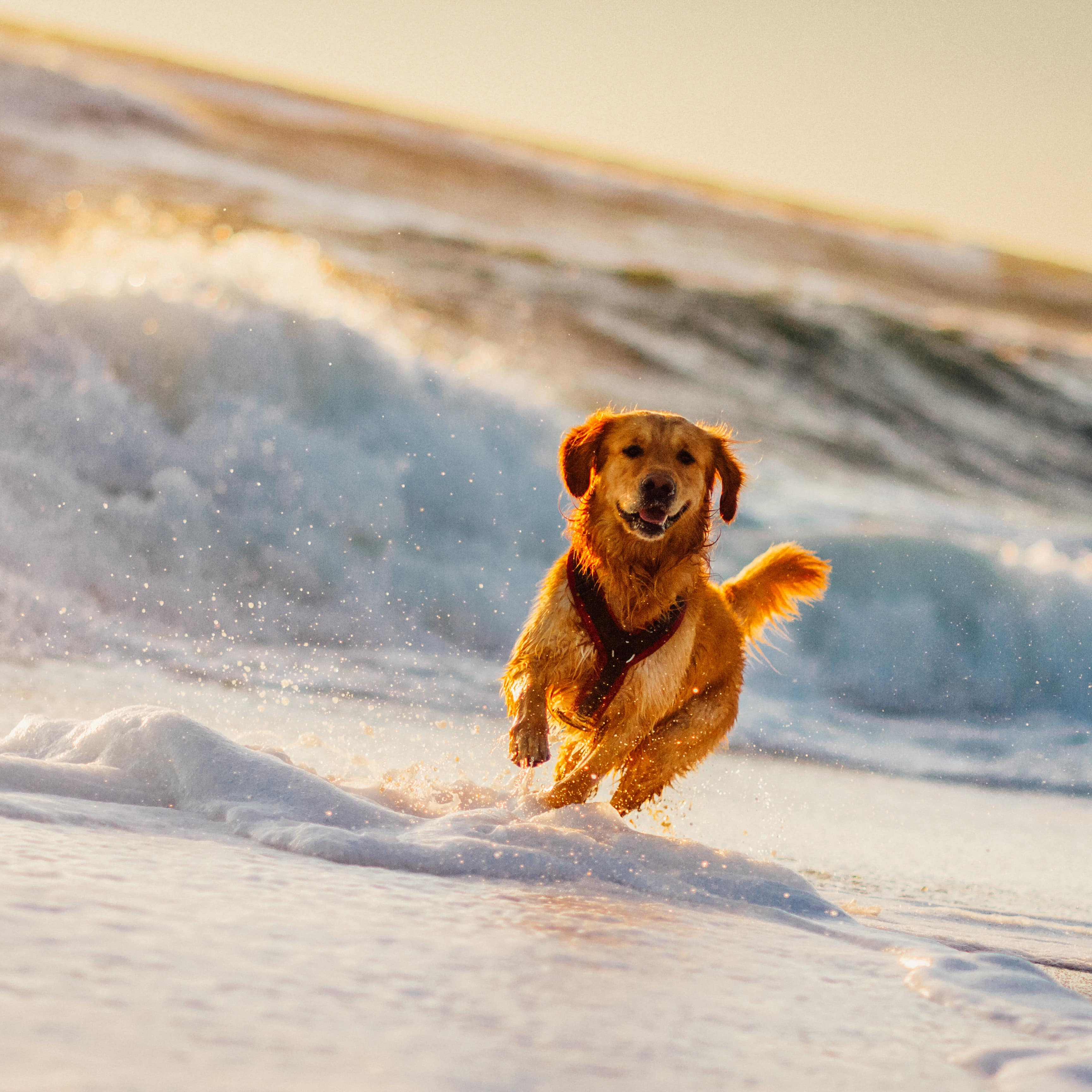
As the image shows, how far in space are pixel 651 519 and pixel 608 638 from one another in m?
0.42

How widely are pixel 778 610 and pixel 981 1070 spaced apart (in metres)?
2.85

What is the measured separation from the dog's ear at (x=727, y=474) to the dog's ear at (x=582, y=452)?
1.22ft

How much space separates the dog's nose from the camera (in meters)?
3.91

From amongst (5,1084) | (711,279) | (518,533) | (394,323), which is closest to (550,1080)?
(5,1084)

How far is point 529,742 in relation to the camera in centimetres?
392

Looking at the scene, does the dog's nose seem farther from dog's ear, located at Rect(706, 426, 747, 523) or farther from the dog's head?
dog's ear, located at Rect(706, 426, 747, 523)

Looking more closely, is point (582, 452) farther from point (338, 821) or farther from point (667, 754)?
point (338, 821)

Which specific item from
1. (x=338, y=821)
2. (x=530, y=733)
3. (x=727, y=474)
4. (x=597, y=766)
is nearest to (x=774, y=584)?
(x=727, y=474)

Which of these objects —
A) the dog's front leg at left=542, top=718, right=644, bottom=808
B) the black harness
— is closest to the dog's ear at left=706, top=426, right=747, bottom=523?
the black harness

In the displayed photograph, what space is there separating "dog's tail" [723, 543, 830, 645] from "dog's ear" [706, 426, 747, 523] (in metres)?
0.58

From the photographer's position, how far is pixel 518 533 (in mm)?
9859

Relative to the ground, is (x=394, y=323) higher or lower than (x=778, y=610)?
higher

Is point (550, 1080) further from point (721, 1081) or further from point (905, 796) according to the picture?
point (905, 796)

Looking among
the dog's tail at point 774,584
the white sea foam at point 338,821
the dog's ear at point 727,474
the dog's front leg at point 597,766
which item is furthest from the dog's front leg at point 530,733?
the dog's tail at point 774,584
